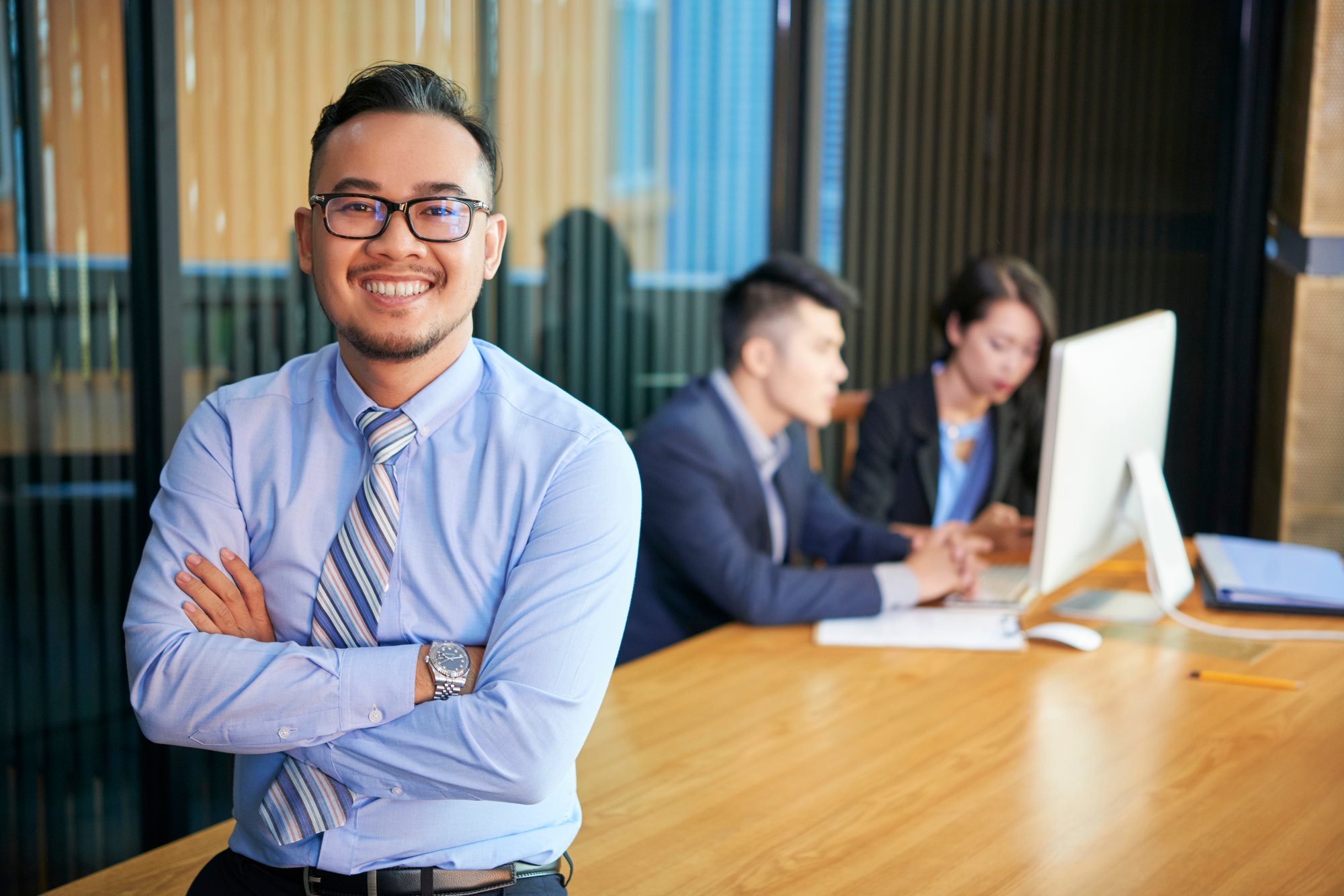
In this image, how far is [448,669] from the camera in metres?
1.25

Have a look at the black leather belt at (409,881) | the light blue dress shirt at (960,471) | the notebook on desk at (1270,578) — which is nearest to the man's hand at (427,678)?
the black leather belt at (409,881)

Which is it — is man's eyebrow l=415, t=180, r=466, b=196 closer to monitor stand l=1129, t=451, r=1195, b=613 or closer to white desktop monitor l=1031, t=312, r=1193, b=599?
white desktop monitor l=1031, t=312, r=1193, b=599

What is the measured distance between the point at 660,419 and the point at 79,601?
1071 mm

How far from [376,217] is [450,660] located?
467 mm

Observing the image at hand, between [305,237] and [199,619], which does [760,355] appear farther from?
[199,619]

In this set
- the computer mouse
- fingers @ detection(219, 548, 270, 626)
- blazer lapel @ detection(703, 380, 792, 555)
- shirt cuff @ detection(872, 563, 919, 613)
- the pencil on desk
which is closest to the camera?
fingers @ detection(219, 548, 270, 626)

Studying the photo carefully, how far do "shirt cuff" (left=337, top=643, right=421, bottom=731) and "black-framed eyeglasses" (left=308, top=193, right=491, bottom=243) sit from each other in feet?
1.42

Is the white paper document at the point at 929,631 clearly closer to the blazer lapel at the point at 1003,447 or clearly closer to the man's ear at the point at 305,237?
the blazer lapel at the point at 1003,447

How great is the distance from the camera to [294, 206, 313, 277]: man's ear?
4.42ft

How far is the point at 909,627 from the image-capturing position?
2104mm

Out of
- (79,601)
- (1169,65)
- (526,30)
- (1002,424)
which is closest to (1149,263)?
(1169,65)

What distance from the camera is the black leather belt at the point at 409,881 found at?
1.23 meters

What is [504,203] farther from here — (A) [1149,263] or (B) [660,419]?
(A) [1149,263]

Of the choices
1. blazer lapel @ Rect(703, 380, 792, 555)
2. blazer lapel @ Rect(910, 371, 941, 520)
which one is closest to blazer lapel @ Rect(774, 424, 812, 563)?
blazer lapel @ Rect(703, 380, 792, 555)
